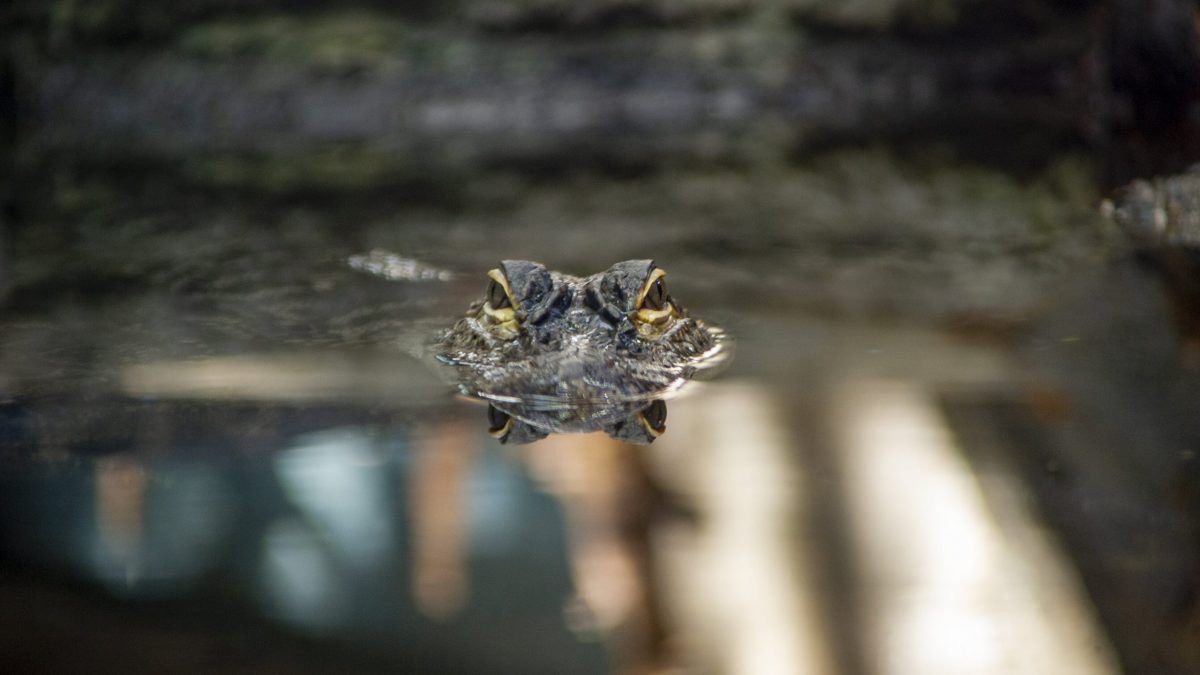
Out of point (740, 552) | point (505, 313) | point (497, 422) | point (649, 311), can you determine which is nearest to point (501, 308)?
point (505, 313)

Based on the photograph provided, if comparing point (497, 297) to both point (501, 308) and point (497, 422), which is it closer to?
point (501, 308)

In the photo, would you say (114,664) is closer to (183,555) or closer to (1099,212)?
(183,555)

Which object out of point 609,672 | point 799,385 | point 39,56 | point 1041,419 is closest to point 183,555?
point 609,672

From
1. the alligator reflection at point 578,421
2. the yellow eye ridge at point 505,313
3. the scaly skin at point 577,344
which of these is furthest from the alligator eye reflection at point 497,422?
the yellow eye ridge at point 505,313

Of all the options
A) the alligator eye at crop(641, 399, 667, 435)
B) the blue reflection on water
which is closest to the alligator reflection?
the alligator eye at crop(641, 399, 667, 435)

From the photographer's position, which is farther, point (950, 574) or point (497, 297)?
point (497, 297)

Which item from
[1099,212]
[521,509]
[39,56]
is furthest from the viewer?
[39,56]
